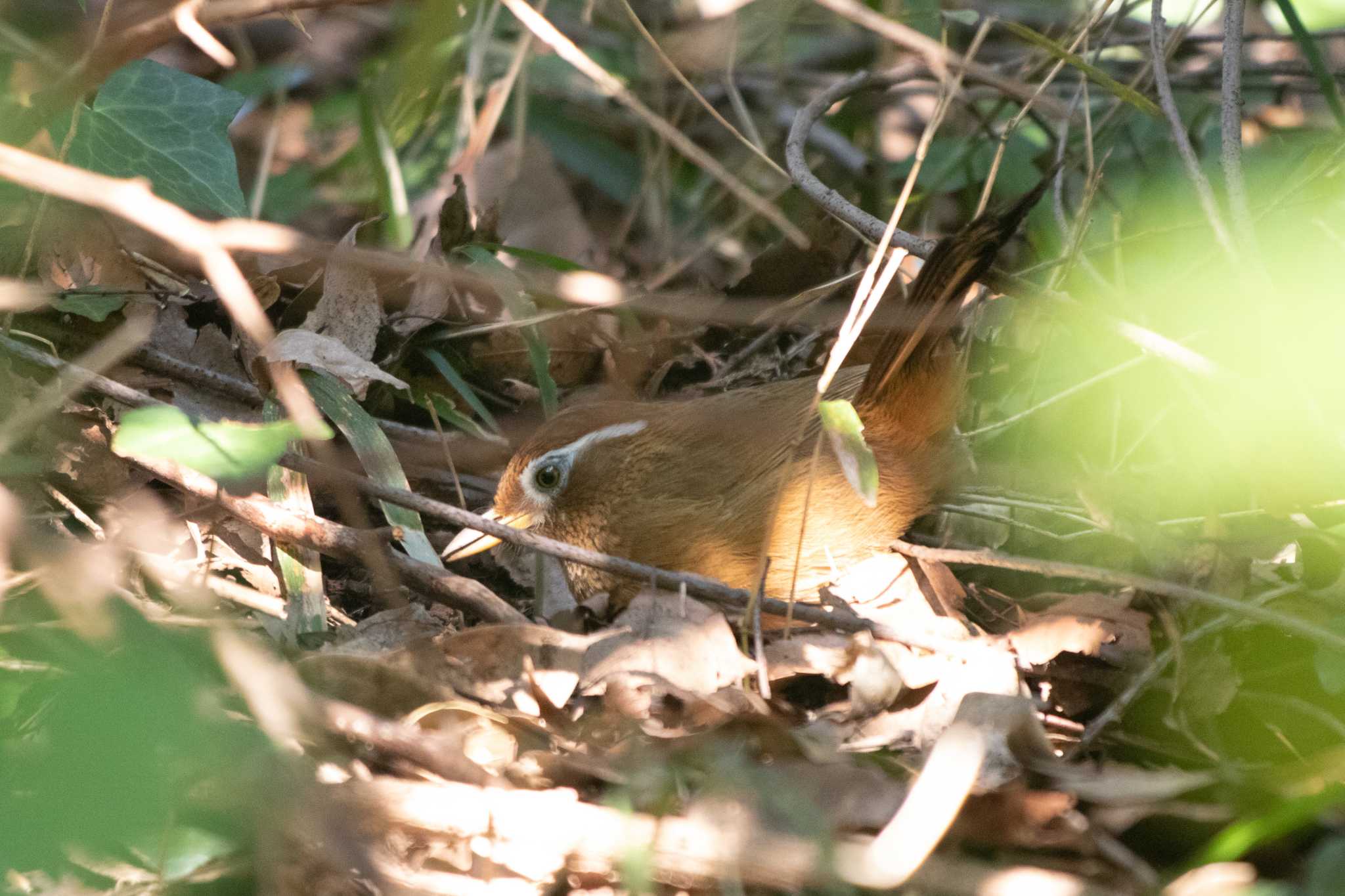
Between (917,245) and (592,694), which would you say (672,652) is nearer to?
(592,694)

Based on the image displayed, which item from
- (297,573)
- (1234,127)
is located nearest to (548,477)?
(297,573)

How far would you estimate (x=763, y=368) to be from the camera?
366cm

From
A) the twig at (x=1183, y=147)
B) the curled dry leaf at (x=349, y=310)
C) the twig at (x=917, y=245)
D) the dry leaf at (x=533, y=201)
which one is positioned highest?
the twig at (x=1183, y=147)

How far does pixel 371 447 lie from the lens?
8.96 feet

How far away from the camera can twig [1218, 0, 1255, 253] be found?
8.25 ft

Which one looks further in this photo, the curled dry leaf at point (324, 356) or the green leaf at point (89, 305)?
the green leaf at point (89, 305)

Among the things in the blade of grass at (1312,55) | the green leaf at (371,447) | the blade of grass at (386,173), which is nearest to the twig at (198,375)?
the green leaf at (371,447)

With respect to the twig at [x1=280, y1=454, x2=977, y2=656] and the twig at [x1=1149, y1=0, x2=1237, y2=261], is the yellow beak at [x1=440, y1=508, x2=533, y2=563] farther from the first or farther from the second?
the twig at [x1=1149, y1=0, x2=1237, y2=261]

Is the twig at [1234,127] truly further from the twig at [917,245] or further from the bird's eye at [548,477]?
the bird's eye at [548,477]

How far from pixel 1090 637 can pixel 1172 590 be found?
0.23 metres

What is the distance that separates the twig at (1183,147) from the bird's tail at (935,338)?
32 centimetres

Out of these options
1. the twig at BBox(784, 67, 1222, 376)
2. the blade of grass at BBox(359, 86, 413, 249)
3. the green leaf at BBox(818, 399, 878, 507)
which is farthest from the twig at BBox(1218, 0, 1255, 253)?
the blade of grass at BBox(359, 86, 413, 249)

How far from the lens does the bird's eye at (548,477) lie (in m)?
3.08

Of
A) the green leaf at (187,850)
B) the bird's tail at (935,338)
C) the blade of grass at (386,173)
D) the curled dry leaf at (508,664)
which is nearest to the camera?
the green leaf at (187,850)
